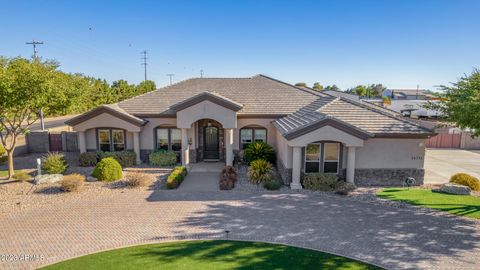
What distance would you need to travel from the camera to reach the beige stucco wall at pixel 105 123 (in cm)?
2092

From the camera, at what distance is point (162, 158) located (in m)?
21.2

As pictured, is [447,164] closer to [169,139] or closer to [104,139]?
[169,139]

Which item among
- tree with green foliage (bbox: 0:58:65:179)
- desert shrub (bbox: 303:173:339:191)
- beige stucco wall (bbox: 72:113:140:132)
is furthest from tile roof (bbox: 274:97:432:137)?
tree with green foliage (bbox: 0:58:65:179)

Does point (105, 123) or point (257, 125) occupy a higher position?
point (105, 123)

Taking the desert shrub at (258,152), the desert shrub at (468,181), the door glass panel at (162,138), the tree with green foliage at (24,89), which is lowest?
the desert shrub at (468,181)

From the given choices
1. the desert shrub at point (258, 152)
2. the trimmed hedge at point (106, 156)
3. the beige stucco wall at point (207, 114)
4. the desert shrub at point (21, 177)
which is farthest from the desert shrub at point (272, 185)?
the desert shrub at point (21, 177)

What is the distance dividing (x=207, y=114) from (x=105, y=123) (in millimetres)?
7348

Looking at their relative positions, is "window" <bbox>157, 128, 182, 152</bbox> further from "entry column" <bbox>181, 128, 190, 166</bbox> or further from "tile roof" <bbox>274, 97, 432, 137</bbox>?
"tile roof" <bbox>274, 97, 432, 137</bbox>

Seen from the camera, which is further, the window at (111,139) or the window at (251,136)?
the window at (251,136)

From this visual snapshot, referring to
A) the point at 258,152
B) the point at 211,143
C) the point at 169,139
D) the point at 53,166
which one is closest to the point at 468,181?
the point at 258,152

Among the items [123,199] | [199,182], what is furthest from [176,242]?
[199,182]

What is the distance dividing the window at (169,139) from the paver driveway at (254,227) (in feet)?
25.1

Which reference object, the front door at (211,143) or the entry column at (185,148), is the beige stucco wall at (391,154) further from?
the entry column at (185,148)

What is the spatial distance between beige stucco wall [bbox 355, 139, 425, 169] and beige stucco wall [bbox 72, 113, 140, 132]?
14.8m
